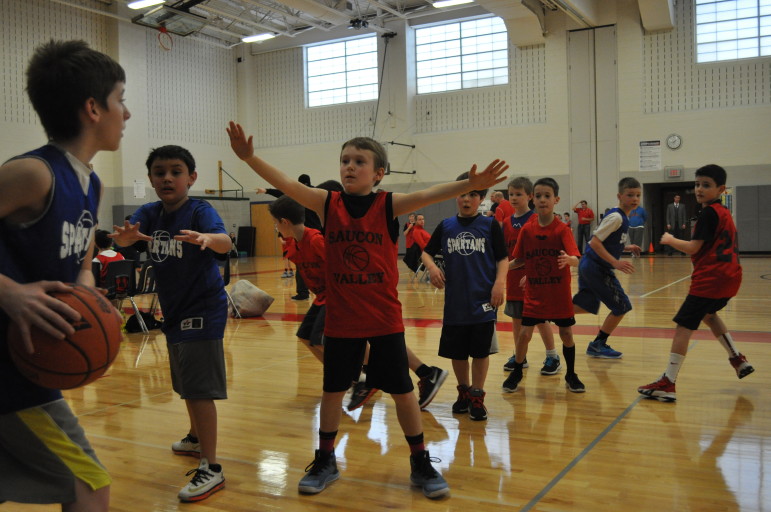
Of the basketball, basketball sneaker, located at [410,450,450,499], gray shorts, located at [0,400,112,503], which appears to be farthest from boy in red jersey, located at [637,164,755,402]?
gray shorts, located at [0,400,112,503]

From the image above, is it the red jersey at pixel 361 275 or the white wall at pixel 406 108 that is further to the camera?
the white wall at pixel 406 108

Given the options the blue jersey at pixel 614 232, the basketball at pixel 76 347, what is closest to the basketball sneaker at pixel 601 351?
the blue jersey at pixel 614 232

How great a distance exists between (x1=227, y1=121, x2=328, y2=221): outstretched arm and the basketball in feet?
3.32

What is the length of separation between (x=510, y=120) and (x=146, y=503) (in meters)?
18.6

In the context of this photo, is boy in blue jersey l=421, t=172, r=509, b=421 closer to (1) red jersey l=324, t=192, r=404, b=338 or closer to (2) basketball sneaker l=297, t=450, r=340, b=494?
(1) red jersey l=324, t=192, r=404, b=338

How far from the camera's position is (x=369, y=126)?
72.9 feet

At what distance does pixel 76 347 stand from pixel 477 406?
279 cm

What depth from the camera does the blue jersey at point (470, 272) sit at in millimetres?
4031

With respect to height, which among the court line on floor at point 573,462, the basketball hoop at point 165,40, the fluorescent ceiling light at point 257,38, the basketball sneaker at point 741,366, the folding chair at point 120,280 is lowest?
the court line on floor at point 573,462

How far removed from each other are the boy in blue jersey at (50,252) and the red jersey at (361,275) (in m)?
1.34

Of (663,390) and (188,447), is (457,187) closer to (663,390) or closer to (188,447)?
(188,447)

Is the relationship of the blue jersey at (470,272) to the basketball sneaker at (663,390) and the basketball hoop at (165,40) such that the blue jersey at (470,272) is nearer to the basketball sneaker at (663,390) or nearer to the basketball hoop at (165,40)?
the basketball sneaker at (663,390)

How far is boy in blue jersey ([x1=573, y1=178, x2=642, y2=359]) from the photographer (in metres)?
5.24

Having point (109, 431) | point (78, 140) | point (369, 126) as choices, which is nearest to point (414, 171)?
point (369, 126)
